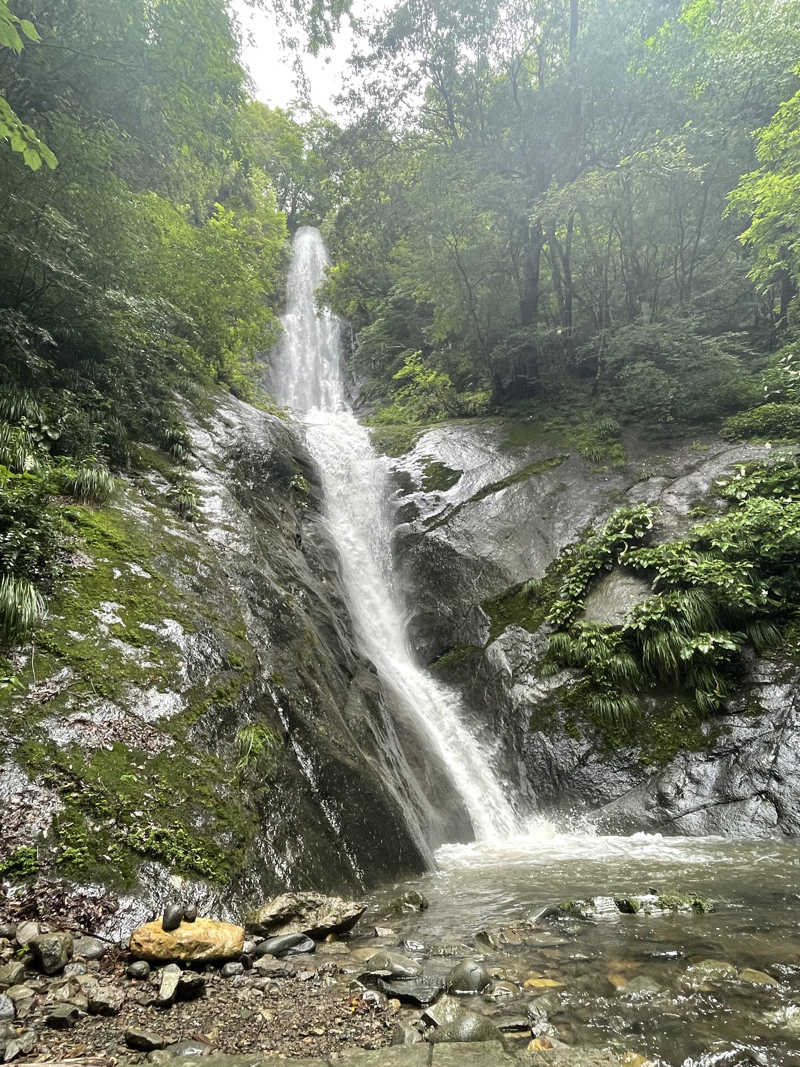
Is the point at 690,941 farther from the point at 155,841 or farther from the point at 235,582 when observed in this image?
the point at 235,582

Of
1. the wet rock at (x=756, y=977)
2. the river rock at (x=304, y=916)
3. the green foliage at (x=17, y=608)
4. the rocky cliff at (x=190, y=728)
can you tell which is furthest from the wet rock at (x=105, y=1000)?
the wet rock at (x=756, y=977)

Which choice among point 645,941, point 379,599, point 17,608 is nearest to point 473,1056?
point 645,941

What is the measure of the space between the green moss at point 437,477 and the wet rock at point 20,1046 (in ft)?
39.5

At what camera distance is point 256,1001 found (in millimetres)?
2744

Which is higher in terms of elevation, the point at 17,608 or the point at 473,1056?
the point at 17,608

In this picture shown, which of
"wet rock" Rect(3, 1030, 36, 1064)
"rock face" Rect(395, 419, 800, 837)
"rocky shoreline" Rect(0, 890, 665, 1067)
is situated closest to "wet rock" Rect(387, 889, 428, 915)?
"rocky shoreline" Rect(0, 890, 665, 1067)

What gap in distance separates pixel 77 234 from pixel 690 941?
1005 centimetres

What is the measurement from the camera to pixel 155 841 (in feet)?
12.2

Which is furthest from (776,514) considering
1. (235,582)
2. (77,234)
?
(77,234)

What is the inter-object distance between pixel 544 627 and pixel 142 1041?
28.2ft

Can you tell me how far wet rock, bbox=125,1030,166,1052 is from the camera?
88.2 inches

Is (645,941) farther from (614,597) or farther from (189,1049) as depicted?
(614,597)

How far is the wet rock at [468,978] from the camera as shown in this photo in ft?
9.79

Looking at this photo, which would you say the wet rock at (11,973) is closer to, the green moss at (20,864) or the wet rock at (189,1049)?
the green moss at (20,864)
